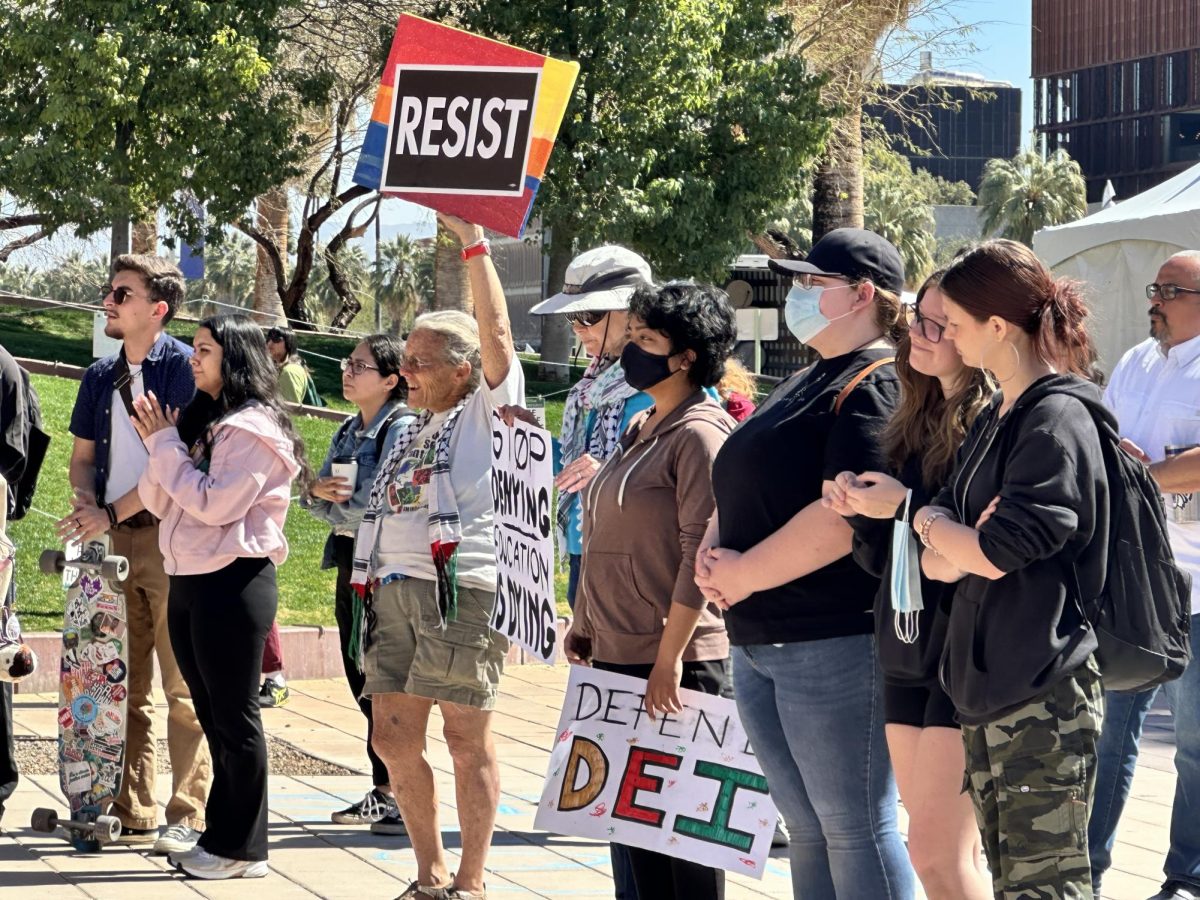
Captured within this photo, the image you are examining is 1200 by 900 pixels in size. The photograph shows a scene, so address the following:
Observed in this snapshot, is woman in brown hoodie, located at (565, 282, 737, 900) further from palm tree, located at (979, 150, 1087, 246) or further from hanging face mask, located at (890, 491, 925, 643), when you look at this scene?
palm tree, located at (979, 150, 1087, 246)

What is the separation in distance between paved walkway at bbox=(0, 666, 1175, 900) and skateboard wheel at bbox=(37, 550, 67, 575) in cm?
102

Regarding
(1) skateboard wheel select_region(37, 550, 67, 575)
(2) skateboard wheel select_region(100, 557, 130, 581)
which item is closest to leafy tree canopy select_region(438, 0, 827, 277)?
(1) skateboard wheel select_region(37, 550, 67, 575)

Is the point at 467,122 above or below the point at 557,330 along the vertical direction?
above

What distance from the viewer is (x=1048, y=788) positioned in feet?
10.8

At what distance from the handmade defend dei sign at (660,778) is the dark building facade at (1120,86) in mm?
98019

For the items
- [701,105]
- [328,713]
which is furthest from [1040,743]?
[701,105]

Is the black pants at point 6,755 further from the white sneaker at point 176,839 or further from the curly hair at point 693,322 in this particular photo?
the curly hair at point 693,322

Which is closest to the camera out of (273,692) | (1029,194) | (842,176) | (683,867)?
(683,867)

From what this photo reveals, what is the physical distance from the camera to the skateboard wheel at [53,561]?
600 centimetres

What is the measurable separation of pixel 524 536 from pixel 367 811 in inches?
84.5

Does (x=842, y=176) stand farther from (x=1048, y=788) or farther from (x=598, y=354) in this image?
(x=1048, y=788)

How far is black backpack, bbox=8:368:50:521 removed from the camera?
6.50 meters

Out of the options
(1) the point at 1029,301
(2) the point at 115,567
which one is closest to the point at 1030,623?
(1) the point at 1029,301

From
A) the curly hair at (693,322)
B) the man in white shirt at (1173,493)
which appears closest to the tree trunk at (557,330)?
the man in white shirt at (1173,493)
